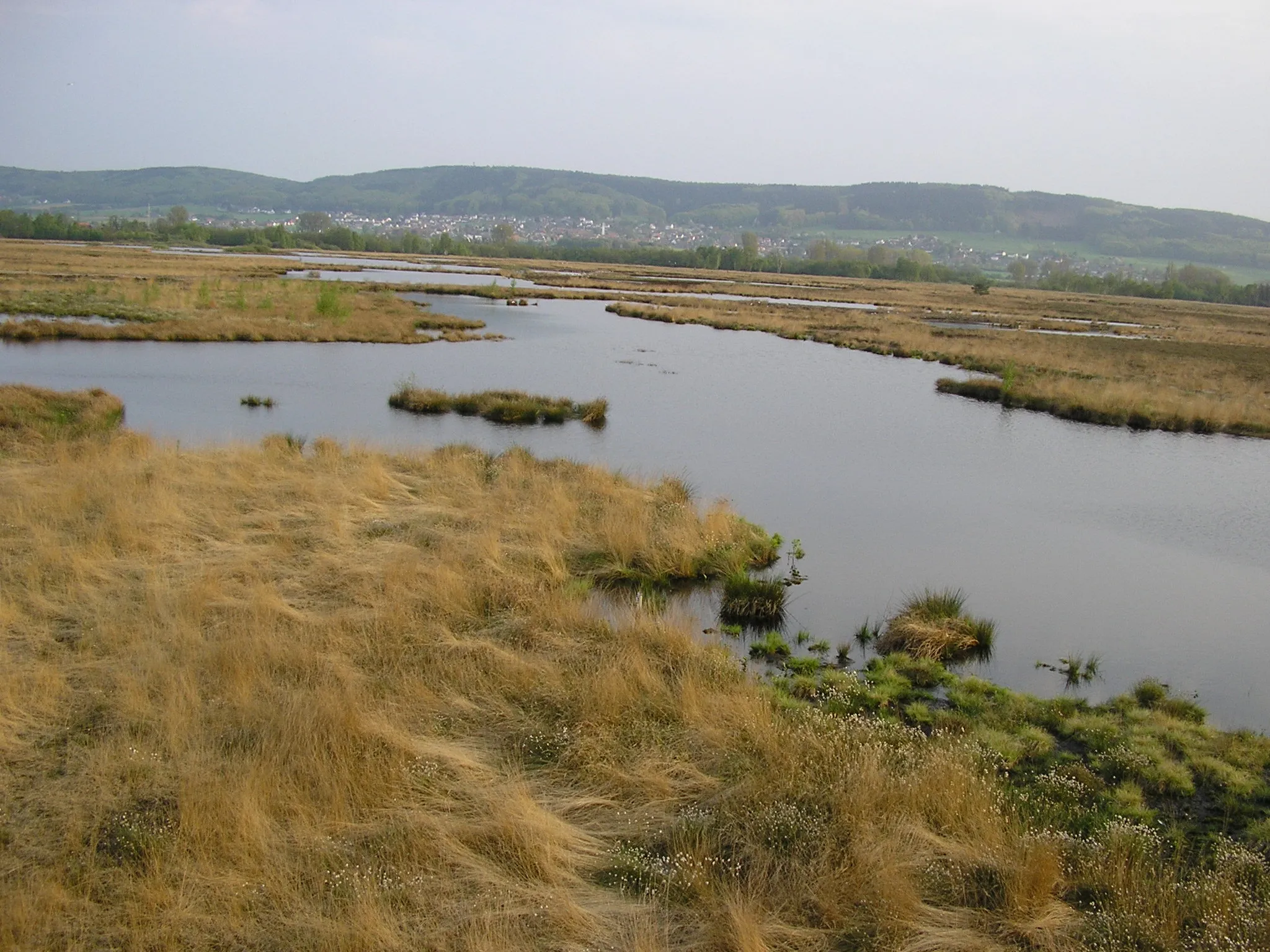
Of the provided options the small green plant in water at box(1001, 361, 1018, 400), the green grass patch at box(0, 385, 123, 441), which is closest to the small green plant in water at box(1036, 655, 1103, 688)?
the green grass patch at box(0, 385, 123, 441)

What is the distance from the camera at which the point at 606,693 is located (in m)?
8.04

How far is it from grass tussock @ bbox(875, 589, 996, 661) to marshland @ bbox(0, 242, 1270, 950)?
0.23 feet

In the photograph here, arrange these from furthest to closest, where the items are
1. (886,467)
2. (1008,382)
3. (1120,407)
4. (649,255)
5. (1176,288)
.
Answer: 1. (649,255)
2. (1176,288)
3. (1008,382)
4. (1120,407)
5. (886,467)

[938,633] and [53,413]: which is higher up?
[53,413]

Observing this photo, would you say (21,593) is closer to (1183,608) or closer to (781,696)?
(781,696)

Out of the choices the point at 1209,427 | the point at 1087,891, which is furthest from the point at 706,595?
the point at 1209,427

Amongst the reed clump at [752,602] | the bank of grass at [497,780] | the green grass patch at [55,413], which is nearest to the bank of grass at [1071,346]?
the reed clump at [752,602]

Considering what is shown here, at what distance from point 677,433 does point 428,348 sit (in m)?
15.5

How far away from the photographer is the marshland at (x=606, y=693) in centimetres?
542

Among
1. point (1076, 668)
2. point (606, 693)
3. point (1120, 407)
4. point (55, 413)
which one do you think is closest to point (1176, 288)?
point (1120, 407)

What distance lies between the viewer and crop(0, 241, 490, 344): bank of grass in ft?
108

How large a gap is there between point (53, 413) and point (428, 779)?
54.5ft

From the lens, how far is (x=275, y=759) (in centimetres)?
645

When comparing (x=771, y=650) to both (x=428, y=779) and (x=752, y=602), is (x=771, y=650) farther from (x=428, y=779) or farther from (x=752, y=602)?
(x=428, y=779)
